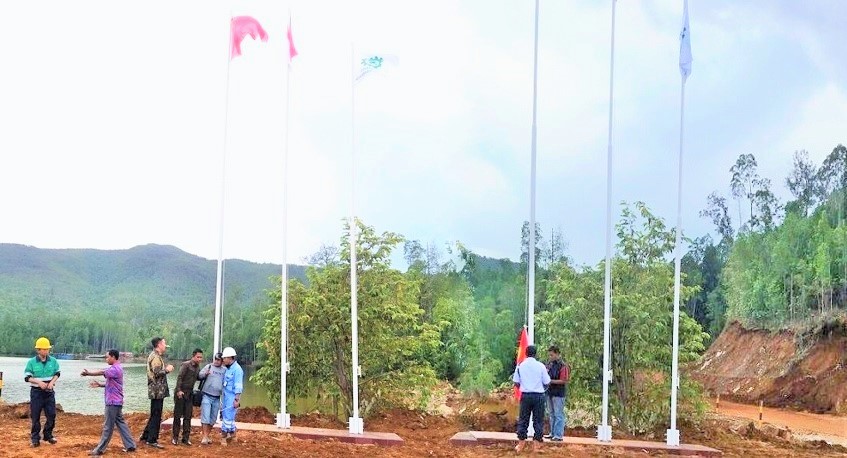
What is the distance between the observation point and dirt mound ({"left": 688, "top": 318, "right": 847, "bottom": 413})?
39.6 m

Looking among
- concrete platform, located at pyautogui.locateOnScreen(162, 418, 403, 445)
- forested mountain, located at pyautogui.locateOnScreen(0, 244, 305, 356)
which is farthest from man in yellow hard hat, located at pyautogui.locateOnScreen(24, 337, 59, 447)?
forested mountain, located at pyautogui.locateOnScreen(0, 244, 305, 356)

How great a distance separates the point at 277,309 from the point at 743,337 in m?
41.8

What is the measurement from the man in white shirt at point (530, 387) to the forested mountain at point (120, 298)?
39.8 m

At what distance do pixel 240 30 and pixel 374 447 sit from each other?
818 cm

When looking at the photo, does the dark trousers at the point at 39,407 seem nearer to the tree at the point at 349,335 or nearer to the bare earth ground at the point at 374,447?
the bare earth ground at the point at 374,447

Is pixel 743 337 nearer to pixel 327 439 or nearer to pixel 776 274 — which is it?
pixel 776 274

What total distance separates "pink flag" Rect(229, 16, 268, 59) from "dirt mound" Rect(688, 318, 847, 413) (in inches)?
948

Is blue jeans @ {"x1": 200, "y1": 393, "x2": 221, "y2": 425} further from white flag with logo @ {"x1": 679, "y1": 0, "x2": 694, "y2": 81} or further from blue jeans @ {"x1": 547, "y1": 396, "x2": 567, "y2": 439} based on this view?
white flag with logo @ {"x1": 679, "y1": 0, "x2": 694, "y2": 81}

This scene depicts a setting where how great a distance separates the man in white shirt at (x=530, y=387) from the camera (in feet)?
44.4

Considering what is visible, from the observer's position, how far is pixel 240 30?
16.8 meters

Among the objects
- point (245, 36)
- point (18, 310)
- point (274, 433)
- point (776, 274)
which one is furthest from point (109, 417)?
point (18, 310)

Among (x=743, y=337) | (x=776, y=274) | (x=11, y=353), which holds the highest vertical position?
(x=776, y=274)

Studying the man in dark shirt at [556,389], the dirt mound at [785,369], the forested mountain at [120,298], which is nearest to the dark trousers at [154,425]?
the man in dark shirt at [556,389]

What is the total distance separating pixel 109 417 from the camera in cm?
1177
